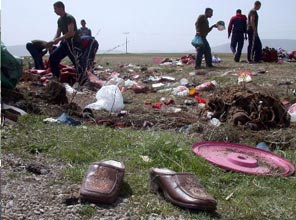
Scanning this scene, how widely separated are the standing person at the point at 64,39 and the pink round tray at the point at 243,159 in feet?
14.0

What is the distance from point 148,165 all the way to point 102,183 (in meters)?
0.68

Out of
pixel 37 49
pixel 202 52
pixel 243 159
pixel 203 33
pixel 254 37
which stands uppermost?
pixel 203 33

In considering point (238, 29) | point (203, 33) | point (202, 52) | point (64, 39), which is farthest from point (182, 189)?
point (238, 29)

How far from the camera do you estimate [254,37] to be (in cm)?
1115

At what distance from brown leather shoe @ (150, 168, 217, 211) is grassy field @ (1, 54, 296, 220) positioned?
45mm

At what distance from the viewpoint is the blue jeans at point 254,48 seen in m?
11.3

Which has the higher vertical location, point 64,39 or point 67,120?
point 64,39

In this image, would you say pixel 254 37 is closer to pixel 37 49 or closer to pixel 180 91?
pixel 180 91

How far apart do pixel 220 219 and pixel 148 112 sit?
129 inches

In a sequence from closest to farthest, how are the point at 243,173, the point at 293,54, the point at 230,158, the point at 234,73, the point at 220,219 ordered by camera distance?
the point at 220,219, the point at 243,173, the point at 230,158, the point at 234,73, the point at 293,54

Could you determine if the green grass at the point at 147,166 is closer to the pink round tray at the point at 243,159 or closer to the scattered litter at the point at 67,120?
the pink round tray at the point at 243,159

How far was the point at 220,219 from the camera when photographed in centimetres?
230

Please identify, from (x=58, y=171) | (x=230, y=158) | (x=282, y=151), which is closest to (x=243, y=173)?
(x=230, y=158)

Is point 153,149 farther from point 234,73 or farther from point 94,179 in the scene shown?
point 234,73
